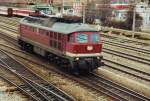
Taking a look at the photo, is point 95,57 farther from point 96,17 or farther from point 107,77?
point 96,17

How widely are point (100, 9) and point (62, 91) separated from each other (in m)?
44.7

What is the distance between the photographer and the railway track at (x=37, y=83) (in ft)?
50.9

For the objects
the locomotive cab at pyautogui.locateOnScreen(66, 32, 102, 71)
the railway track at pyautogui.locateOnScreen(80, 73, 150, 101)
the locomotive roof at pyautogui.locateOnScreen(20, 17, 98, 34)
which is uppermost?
the locomotive roof at pyautogui.locateOnScreen(20, 17, 98, 34)

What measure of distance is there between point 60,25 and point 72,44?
6.70 ft

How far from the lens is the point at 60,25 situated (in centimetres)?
2084

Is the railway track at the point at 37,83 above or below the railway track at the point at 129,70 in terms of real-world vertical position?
above

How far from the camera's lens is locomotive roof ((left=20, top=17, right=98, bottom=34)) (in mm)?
19575

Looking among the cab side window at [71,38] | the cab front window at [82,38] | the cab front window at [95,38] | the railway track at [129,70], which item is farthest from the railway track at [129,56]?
the cab side window at [71,38]

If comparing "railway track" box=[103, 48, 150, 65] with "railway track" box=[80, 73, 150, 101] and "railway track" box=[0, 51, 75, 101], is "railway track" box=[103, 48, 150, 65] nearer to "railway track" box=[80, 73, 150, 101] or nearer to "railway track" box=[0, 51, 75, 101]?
"railway track" box=[80, 73, 150, 101]

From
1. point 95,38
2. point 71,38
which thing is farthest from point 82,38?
A: point 95,38

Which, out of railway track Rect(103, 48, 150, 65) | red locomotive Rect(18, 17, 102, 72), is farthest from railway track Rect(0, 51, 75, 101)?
railway track Rect(103, 48, 150, 65)

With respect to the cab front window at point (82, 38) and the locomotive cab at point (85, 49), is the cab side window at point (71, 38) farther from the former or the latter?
the cab front window at point (82, 38)

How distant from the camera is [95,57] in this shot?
65.0 ft

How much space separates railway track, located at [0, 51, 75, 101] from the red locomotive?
5.54 ft
